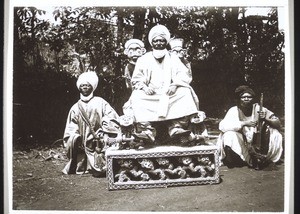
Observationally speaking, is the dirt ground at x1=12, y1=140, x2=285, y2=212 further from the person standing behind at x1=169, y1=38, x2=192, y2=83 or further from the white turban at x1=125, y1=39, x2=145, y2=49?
the white turban at x1=125, y1=39, x2=145, y2=49

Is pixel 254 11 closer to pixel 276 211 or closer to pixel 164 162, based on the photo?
pixel 164 162

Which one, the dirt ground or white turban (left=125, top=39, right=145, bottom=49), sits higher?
white turban (left=125, top=39, right=145, bottom=49)

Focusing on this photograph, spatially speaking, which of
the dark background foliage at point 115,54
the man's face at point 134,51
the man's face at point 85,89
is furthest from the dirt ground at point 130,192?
the man's face at point 134,51

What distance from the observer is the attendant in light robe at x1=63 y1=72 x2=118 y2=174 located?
233 cm

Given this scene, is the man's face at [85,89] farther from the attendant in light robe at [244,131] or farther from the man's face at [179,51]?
the attendant in light robe at [244,131]

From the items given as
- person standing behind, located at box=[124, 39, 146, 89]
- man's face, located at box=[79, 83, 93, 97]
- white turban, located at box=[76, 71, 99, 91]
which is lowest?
man's face, located at box=[79, 83, 93, 97]

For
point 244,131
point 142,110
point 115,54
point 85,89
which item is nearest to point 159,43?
point 115,54

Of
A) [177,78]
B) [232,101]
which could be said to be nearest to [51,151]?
[177,78]

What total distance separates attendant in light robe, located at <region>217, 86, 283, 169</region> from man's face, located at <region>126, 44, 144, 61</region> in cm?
76

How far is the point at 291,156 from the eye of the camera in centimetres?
230

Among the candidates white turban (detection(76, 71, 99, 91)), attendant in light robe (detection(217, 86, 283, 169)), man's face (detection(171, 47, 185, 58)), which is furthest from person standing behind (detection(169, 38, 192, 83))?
white turban (detection(76, 71, 99, 91))

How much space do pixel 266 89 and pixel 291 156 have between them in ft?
1.70

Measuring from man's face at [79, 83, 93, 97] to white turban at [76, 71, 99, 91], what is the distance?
2 cm

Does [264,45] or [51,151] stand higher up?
[264,45]
